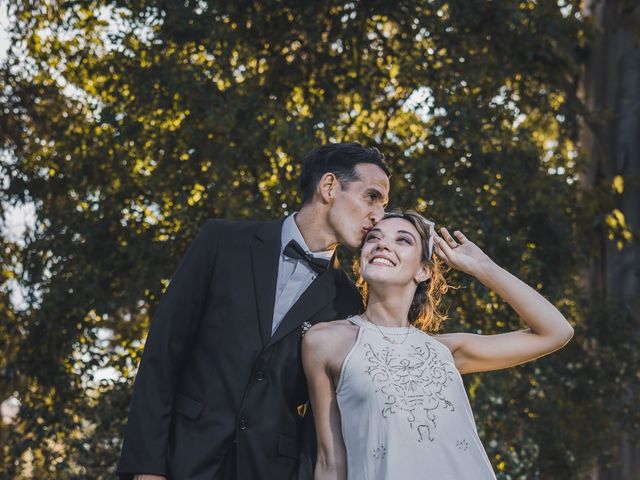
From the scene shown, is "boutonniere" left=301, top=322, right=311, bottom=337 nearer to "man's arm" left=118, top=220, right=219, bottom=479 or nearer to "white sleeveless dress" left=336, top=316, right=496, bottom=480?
"white sleeveless dress" left=336, top=316, right=496, bottom=480

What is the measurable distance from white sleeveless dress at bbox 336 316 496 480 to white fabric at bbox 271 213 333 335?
312mm

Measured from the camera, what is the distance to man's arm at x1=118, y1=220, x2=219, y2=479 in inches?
145

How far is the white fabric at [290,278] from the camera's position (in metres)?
3.99

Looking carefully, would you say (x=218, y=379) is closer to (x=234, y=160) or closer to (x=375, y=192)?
(x=375, y=192)

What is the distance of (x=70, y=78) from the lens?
383 inches

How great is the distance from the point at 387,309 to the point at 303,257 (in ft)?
1.27

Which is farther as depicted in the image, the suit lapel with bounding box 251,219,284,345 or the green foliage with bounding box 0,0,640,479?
the green foliage with bounding box 0,0,640,479

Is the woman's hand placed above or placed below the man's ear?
below

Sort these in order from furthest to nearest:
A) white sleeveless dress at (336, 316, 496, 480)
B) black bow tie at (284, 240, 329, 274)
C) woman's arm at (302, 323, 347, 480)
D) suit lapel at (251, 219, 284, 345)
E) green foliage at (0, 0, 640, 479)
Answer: green foliage at (0, 0, 640, 479) < black bow tie at (284, 240, 329, 274) < suit lapel at (251, 219, 284, 345) < woman's arm at (302, 323, 347, 480) < white sleeveless dress at (336, 316, 496, 480)

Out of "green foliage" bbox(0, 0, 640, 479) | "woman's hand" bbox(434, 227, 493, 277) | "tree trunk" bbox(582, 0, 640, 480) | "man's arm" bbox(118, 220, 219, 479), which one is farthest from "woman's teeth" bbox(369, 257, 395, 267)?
"tree trunk" bbox(582, 0, 640, 480)

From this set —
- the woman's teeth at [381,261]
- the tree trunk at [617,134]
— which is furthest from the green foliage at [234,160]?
the woman's teeth at [381,261]

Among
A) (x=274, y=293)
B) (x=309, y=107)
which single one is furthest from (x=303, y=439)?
(x=309, y=107)

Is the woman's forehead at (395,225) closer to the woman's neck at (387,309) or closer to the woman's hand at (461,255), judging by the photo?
the woman's hand at (461,255)

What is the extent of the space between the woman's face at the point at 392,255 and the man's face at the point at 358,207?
0.21 feet
